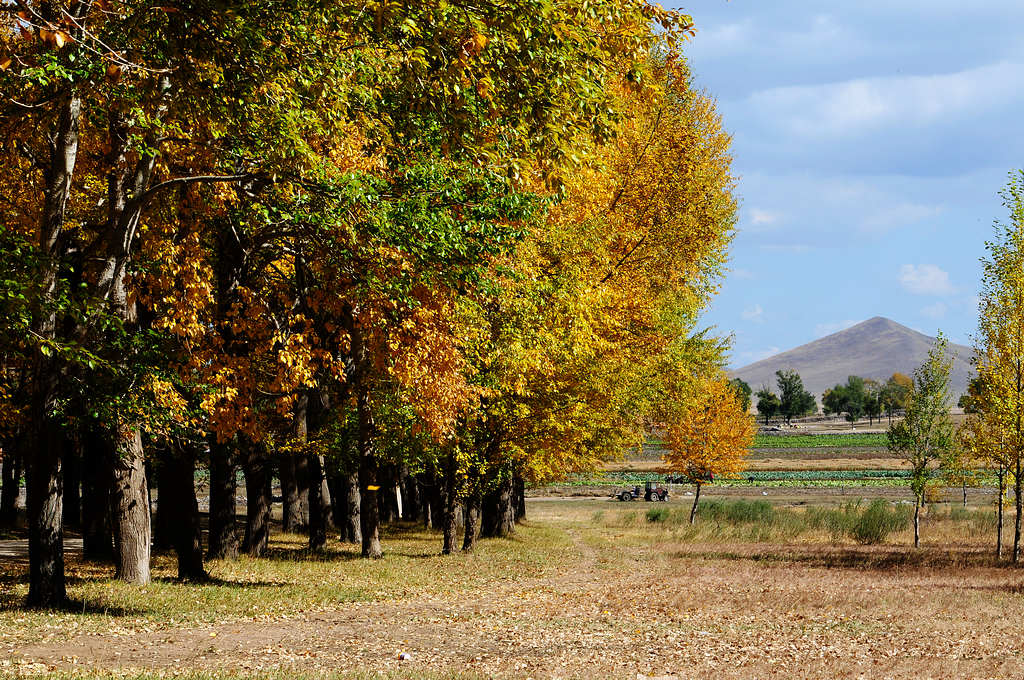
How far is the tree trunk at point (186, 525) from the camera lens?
19.1m

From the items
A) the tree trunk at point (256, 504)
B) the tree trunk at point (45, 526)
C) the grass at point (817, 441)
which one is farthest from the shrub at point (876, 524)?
the grass at point (817, 441)

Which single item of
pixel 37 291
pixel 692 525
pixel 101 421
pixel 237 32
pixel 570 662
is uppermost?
pixel 237 32

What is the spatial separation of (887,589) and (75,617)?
1808cm

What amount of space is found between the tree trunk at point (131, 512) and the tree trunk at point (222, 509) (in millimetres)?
6166

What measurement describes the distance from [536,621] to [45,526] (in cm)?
801

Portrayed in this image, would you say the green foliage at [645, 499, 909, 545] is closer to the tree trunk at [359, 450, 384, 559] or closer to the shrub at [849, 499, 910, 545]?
the shrub at [849, 499, 910, 545]

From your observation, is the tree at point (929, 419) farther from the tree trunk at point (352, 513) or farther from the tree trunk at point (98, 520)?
the tree trunk at point (98, 520)

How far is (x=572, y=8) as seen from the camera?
992 cm

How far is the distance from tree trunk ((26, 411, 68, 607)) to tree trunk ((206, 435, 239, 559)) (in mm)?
9040

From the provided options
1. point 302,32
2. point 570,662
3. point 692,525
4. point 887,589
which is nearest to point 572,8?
point 302,32

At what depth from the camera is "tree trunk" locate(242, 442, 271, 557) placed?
24562 millimetres

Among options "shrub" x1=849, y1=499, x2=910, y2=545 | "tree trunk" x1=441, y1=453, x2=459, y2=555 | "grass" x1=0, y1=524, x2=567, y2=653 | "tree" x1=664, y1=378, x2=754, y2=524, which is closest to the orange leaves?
"tree" x1=664, y1=378, x2=754, y2=524

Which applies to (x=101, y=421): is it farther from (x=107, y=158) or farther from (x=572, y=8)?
(x=572, y=8)

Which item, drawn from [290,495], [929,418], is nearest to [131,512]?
[290,495]
